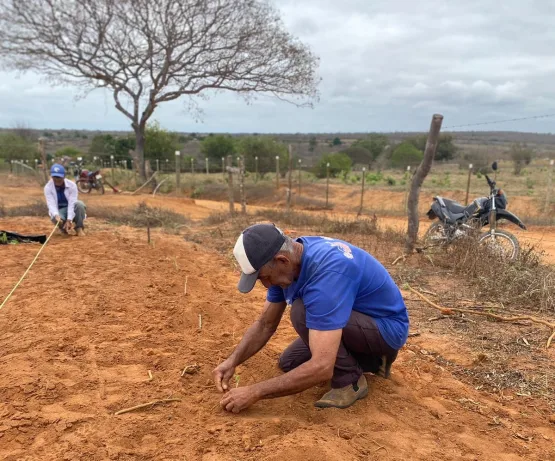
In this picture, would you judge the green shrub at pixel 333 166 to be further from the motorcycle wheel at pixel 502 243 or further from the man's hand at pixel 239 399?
the man's hand at pixel 239 399

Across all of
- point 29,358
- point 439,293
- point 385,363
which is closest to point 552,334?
point 439,293

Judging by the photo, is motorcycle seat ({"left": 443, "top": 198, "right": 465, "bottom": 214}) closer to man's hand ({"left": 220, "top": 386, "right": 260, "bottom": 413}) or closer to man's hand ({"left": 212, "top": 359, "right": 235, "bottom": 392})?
man's hand ({"left": 212, "top": 359, "right": 235, "bottom": 392})

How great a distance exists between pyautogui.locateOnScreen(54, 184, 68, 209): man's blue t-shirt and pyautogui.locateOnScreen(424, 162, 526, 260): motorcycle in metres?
5.00

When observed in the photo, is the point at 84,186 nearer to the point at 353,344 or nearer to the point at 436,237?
the point at 436,237

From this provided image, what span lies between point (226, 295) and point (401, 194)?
13.5 meters

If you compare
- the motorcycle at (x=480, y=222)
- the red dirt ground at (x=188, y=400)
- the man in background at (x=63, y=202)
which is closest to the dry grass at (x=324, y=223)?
the motorcycle at (x=480, y=222)

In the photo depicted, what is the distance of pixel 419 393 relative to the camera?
8.84ft

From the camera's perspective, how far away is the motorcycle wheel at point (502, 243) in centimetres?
533

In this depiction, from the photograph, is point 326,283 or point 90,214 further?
point 90,214

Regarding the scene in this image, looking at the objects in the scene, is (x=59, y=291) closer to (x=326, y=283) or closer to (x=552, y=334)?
(x=326, y=283)

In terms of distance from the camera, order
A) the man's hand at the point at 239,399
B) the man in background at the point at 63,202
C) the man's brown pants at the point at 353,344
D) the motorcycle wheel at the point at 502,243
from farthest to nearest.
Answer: the man in background at the point at 63,202 → the motorcycle wheel at the point at 502,243 → the man's brown pants at the point at 353,344 → the man's hand at the point at 239,399

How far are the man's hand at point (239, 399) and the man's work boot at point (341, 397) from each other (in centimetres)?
42

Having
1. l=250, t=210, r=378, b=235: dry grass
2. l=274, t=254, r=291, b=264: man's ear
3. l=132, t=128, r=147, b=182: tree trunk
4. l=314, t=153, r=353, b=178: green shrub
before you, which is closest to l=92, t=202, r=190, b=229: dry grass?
l=250, t=210, r=378, b=235: dry grass

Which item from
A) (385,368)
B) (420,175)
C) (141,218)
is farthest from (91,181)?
(385,368)
